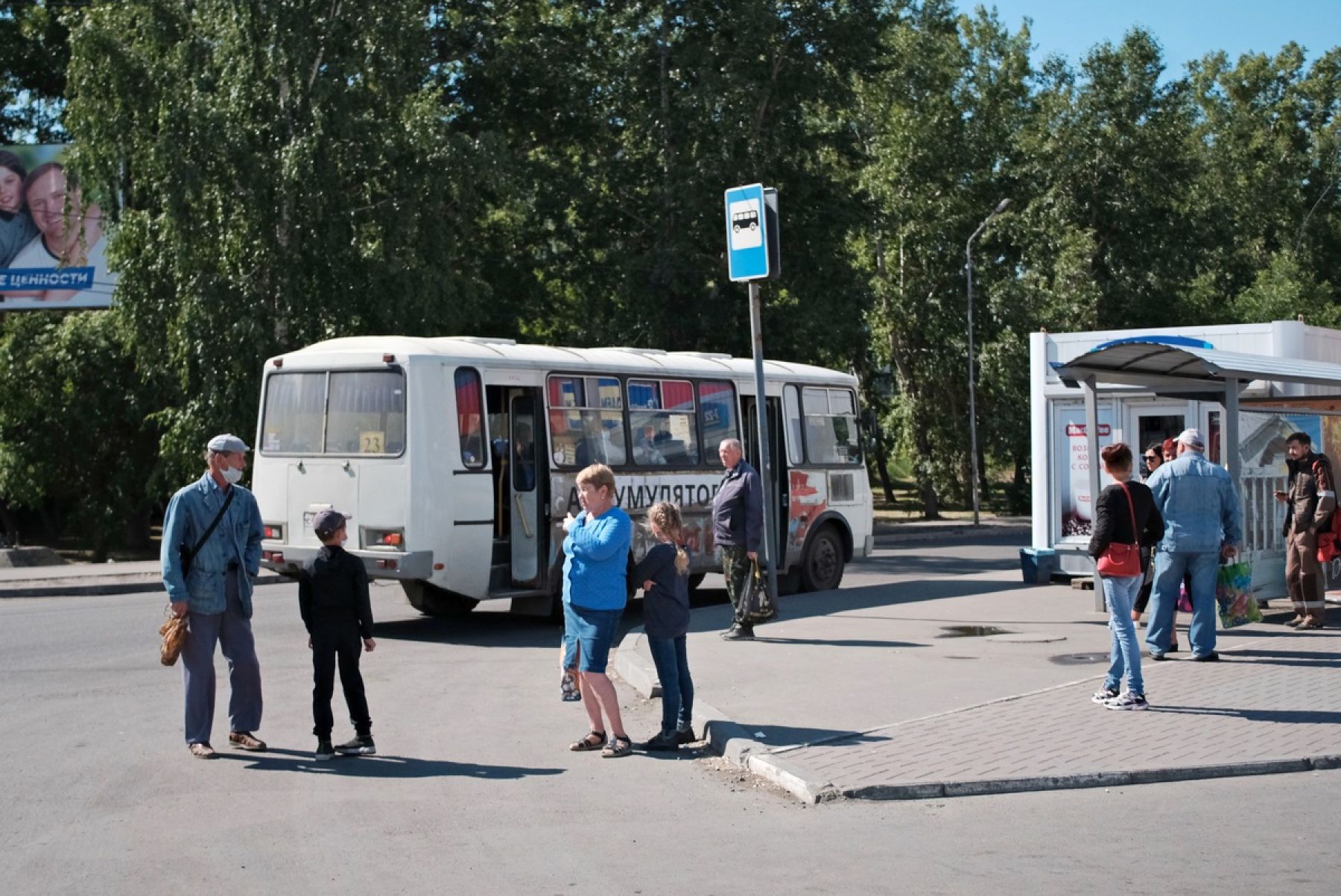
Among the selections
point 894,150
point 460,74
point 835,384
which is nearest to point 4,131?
point 460,74

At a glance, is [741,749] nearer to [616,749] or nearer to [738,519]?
[616,749]

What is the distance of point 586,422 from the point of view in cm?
1639

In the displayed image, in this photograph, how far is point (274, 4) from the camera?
27297mm

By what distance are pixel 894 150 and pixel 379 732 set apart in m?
40.9

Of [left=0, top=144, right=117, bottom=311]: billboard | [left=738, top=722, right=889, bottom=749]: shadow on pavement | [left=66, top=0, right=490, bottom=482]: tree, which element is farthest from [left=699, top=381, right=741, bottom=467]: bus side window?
[left=0, top=144, right=117, bottom=311]: billboard

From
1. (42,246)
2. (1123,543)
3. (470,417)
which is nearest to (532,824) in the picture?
(1123,543)

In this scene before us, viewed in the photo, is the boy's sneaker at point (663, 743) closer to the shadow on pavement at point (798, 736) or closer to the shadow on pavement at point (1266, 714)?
the shadow on pavement at point (798, 736)

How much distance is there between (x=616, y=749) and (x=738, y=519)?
476 centimetres

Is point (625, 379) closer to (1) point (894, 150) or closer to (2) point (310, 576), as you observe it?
(2) point (310, 576)

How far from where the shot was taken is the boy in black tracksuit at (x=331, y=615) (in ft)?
28.6

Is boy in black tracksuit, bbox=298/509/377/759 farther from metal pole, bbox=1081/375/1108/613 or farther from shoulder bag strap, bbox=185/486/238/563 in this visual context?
metal pole, bbox=1081/375/1108/613

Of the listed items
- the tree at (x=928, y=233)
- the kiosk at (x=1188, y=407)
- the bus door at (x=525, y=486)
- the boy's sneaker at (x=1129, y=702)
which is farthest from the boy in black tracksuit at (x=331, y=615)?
the tree at (x=928, y=233)

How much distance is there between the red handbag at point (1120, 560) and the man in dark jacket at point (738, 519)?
12.6 feet

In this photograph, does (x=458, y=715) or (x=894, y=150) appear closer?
(x=458, y=715)
